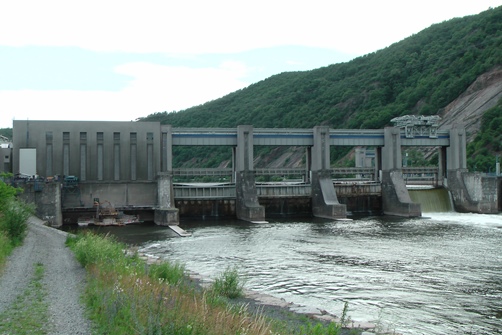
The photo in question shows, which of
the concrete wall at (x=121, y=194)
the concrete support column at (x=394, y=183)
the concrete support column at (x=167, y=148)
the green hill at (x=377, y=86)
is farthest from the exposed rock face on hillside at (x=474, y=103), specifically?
the concrete wall at (x=121, y=194)

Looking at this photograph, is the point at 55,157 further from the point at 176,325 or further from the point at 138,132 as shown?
the point at 176,325

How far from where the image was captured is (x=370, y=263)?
23562 mm

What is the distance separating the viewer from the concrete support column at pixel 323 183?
146ft

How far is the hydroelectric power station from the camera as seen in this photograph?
139ft

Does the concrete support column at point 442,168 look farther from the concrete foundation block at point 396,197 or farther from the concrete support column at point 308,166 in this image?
the concrete support column at point 308,166

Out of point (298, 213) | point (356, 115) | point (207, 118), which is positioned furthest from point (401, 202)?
point (207, 118)

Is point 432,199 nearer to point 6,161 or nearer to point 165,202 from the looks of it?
point 165,202

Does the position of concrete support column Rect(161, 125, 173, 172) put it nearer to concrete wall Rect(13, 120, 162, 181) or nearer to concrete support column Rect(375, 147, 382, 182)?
concrete wall Rect(13, 120, 162, 181)

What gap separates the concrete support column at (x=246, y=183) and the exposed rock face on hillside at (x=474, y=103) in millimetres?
46848

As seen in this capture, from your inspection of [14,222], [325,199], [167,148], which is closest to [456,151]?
[325,199]

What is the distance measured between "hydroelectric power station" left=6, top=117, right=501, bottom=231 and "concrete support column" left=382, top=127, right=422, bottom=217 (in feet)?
0.31

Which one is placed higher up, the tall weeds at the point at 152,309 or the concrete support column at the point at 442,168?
the concrete support column at the point at 442,168

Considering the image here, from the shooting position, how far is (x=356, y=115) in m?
114

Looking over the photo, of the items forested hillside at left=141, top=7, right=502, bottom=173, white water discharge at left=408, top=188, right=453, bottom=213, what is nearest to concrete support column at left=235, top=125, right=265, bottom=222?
white water discharge at left=408, top=188, right=453, bottom=213
